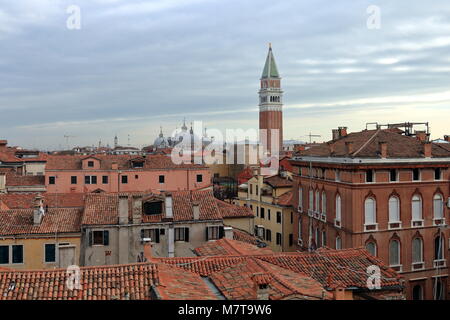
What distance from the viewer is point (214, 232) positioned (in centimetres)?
2278

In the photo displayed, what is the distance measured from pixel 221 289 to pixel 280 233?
77.0ft

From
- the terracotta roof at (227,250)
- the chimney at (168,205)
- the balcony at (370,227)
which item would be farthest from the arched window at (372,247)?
the chimney at (168,205)

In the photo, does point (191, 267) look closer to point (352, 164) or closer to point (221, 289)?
point (221, 289)

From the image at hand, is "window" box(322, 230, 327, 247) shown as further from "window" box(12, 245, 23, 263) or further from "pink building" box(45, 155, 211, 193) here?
"pink building" box(45, 155, 211, 193)

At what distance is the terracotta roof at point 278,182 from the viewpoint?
3712 centimetres

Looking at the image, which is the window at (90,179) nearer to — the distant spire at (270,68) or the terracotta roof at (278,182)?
the terracotta roof at (278,182)

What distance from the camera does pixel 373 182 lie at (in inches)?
999

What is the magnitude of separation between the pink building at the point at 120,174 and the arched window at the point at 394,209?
2389 centimetres

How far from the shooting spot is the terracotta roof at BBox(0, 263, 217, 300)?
11.1 metres

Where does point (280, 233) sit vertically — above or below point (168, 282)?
below

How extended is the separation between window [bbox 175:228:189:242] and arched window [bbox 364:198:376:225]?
9.72m

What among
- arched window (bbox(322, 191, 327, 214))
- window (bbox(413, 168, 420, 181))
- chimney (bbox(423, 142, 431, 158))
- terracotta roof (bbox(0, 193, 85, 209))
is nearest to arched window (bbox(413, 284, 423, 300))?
window (bbox(413, 168, 420, 181))
